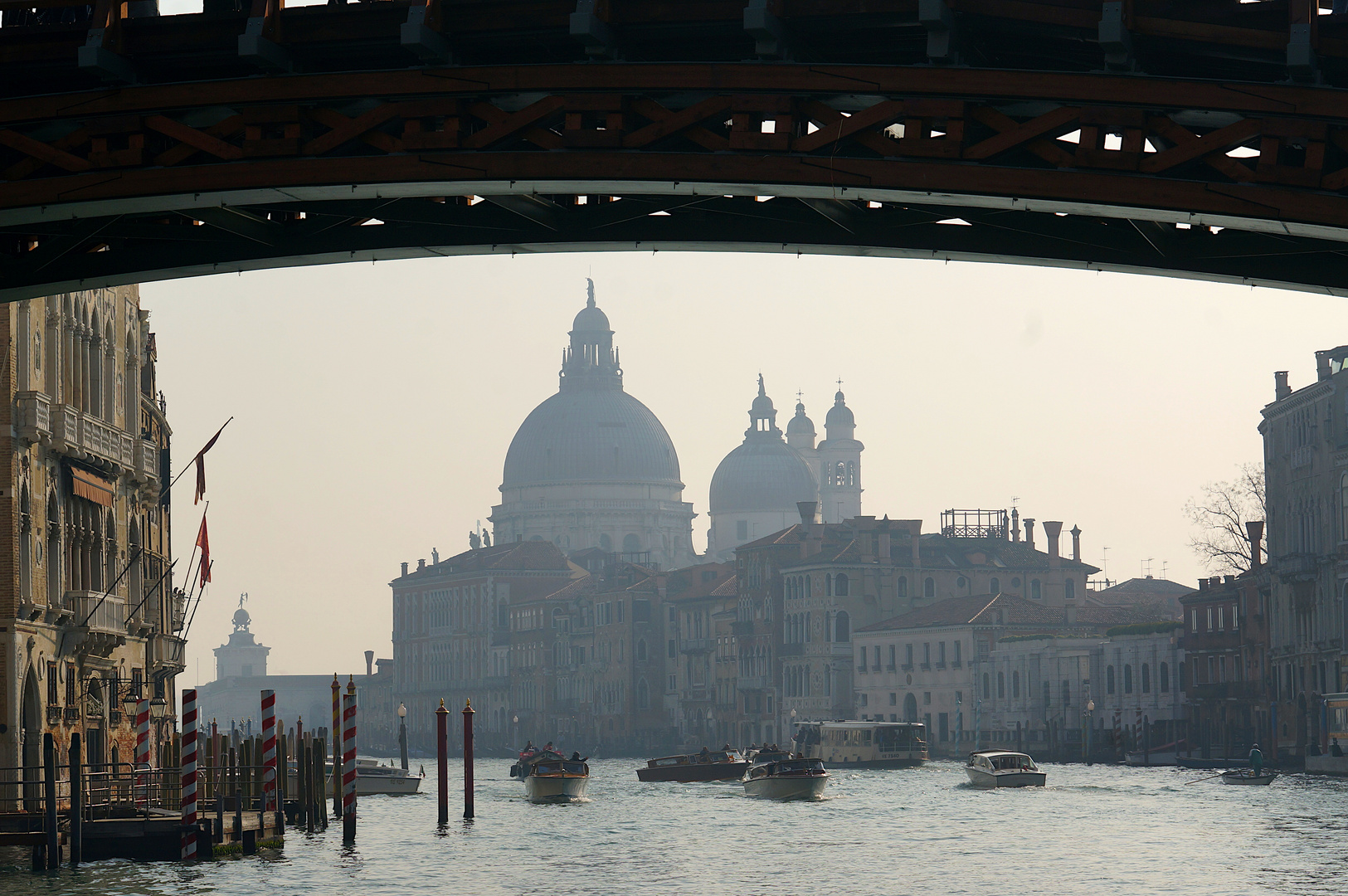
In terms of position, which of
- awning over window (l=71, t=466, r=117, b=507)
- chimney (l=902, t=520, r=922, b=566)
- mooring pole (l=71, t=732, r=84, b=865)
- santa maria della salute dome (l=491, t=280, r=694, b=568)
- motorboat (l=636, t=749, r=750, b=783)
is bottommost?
motorboat (l=636, t=749, r=750, b=783)

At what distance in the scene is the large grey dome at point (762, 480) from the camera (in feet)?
633

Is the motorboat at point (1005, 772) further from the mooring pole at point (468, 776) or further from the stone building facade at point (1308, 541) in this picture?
the mooring pole at point (468, 776)

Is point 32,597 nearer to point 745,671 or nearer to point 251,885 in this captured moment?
point 251,885

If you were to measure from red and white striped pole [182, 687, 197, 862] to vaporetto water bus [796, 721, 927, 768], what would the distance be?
64333 mm

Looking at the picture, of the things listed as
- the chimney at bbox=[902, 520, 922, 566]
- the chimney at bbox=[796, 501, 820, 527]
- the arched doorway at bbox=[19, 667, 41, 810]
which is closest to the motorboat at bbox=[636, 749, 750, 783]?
the chimney at bbox=[902, 520, 922, 566]

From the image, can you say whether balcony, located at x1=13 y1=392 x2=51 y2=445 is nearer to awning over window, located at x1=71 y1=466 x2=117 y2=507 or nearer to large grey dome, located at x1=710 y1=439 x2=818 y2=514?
awning over window, located at x1=71 y1=466 x2=117 y2=507

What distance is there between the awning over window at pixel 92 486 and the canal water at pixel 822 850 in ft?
22.0

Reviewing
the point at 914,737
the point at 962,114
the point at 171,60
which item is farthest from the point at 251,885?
the point at 914,737

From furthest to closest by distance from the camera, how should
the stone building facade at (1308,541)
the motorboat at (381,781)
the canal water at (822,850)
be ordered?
the stone building facade at (1308,541) → the motorboat at (381,781) → the canal water at (822,850)

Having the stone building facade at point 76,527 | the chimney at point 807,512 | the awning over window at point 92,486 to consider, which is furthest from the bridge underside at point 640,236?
the chimney at point 807,512

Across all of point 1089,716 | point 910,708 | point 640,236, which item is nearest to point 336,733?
point 640,236

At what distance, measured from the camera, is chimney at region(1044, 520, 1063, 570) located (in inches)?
4660

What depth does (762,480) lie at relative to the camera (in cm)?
19375

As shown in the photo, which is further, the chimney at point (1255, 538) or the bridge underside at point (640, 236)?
the chimney at point (1255, 538)
